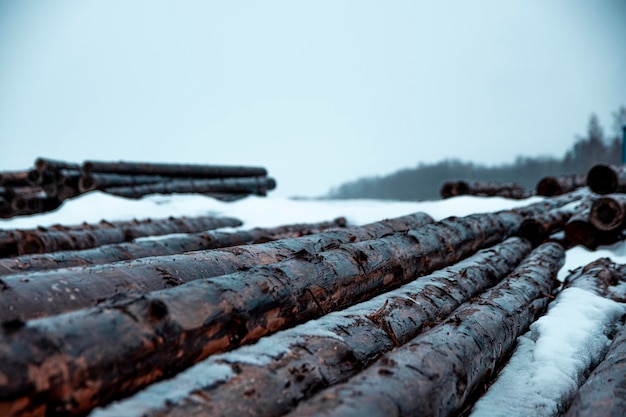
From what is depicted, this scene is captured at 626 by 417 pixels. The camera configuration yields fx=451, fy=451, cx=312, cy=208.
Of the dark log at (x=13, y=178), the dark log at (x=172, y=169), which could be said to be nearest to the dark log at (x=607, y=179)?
the dark log at (x=172, y=169)

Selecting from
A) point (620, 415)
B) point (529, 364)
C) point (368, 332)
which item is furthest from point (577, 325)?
point (368, 332)

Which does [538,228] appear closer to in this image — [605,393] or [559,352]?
[559,352]

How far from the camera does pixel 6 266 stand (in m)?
3.52

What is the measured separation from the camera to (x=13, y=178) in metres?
12.6

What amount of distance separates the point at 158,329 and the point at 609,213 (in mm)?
6171

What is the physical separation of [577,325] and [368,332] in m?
1.68

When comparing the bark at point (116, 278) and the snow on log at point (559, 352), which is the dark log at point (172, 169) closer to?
the bark at point (116, 278)

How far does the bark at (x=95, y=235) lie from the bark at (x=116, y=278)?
10.5 feet

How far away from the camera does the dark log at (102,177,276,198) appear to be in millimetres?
12039

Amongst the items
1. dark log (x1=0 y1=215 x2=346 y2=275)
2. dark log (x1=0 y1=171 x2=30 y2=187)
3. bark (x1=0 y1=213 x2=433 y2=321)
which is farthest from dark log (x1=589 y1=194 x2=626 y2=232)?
dark log (x1=0 y1=171 x2=30 y2=187)

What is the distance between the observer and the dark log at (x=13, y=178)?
12.3m

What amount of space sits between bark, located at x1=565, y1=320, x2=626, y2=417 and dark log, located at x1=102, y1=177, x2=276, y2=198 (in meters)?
11.4

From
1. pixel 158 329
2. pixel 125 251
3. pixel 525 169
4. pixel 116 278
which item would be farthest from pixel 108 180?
pixel 525 169

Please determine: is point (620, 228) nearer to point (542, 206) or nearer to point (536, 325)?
point (542, 206)
